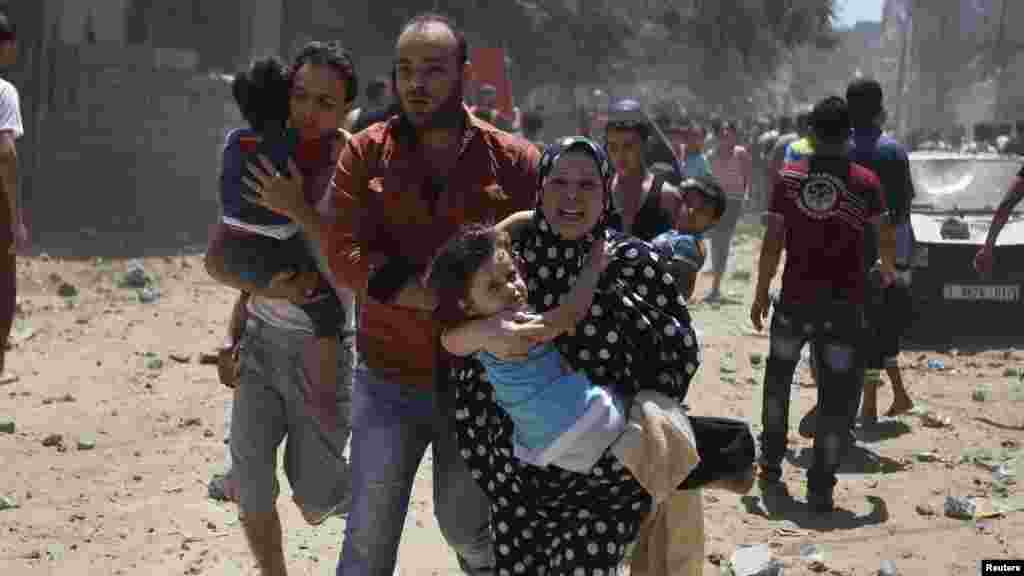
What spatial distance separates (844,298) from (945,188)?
5.65m

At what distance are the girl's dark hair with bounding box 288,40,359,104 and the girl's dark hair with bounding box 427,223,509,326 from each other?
110 centimetres

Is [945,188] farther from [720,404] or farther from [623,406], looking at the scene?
[623,406]

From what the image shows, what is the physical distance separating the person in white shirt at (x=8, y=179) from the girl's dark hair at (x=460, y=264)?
4232mm

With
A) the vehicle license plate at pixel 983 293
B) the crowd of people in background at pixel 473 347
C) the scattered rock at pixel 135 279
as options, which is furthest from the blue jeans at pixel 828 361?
the scattered rock at pixel 135 279

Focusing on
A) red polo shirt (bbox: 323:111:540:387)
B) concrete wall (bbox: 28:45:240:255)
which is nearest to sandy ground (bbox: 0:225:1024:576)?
red polo shirt (bbox: 323:111:540:387)

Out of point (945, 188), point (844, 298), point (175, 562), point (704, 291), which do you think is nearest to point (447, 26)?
point (175, 562)

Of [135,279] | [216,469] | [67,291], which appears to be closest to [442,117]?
[216,469]

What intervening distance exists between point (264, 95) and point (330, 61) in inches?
9.3

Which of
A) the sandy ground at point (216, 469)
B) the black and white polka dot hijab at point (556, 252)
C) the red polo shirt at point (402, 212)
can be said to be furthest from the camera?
the sandy ground at point (216, 469)

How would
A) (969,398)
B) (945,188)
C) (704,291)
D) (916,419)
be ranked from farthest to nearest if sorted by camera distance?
1. (704,291)
2. (945,188)
3. (969,398)
4. (916,419)

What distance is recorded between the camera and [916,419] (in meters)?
8.17

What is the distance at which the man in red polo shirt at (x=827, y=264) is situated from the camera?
6129 mm

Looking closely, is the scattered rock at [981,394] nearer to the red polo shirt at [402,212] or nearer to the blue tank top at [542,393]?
the red polo shirt at [402,212]

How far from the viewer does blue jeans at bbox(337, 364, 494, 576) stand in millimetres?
3723
